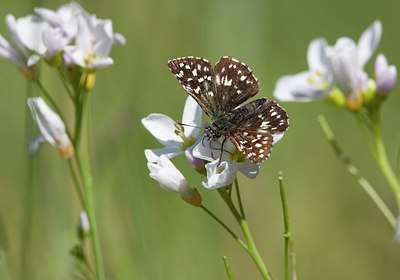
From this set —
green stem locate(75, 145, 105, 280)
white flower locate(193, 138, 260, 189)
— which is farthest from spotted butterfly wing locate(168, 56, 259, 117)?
green stem locate(75, 145, 105, 280)

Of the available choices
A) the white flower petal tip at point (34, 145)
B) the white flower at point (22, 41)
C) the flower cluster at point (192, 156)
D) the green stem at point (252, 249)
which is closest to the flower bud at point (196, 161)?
the flower cluster at point (192, 156)

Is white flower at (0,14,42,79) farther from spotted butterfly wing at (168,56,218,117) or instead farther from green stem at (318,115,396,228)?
green stem at (318,115,396,228)

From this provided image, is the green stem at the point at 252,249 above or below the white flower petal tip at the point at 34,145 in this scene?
below

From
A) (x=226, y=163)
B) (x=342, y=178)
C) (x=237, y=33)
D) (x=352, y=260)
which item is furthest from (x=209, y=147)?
(x=237, y=33)

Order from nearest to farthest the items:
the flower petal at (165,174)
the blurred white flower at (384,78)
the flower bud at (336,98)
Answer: the flower petal at (165,174) → the blurred white flower at (384,78) → the flower bud at (336,98)

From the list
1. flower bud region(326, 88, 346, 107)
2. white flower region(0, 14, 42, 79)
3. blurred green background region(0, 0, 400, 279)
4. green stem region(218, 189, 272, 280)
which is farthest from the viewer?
blurred green background region(0, 0, 400, 279)

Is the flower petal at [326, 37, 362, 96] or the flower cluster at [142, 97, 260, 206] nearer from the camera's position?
the flower cluster at [142, 97, 260, 206]

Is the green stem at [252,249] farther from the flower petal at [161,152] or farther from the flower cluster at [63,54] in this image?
the flower cluster at [63,54]

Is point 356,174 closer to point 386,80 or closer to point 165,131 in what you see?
point 386,80
